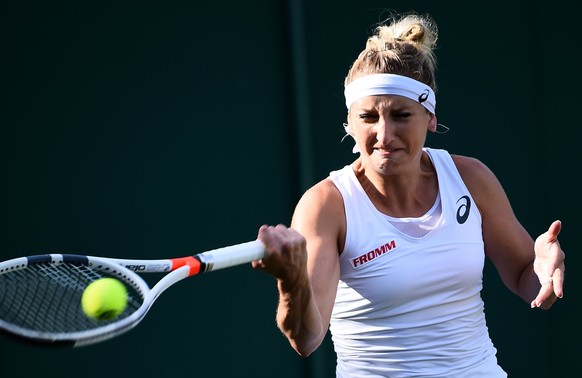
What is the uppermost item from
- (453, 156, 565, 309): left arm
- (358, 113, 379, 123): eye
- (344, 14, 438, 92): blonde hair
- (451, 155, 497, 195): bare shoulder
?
(344, 14, 438, 92): blonde hair

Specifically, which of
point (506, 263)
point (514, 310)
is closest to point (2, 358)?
point (506, 263)

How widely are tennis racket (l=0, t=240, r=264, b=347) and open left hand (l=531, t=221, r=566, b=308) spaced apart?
0.88 metres

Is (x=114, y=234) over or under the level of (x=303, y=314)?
over

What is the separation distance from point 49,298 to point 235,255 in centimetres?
48

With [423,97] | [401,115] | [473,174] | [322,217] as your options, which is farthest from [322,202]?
[473,174]

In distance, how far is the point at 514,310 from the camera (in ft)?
15.2

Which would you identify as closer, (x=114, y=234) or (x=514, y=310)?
(x=114, y=234)

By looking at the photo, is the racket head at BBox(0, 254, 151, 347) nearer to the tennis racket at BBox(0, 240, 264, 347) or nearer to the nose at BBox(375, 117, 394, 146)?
the tennis racket at BBox(0, 240, 264, 347)

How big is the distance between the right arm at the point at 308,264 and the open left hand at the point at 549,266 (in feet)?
1.84

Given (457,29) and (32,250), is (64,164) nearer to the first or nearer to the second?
(32,250)

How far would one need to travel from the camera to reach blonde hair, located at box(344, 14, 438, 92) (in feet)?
9.68

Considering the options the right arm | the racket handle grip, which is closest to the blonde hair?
the right arm

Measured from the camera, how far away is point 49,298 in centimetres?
243

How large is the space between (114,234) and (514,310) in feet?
6.33
